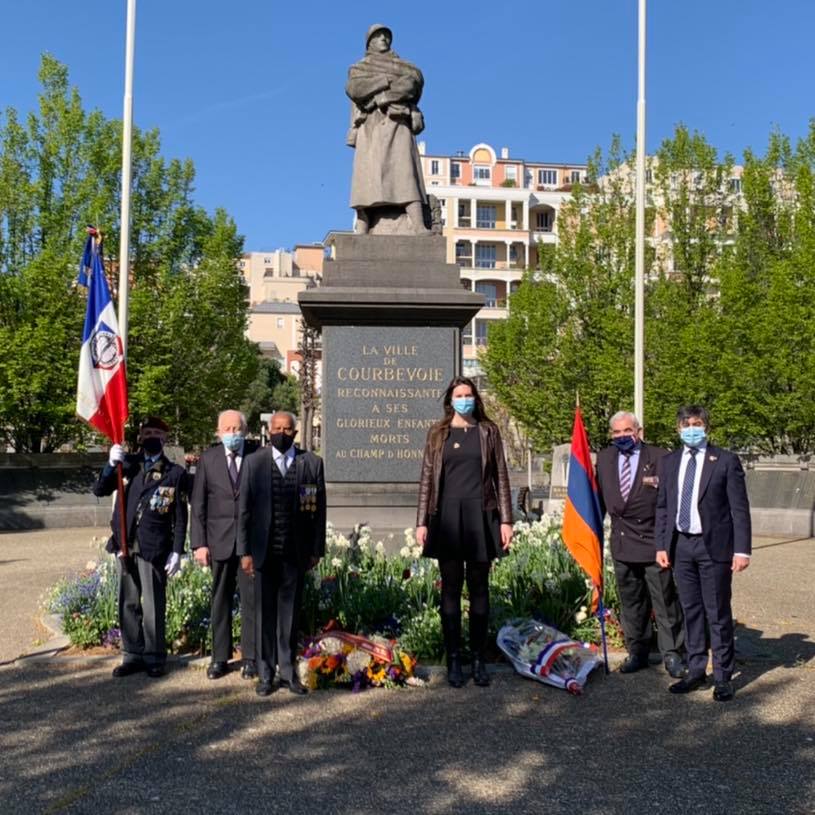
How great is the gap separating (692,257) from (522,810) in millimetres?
29405

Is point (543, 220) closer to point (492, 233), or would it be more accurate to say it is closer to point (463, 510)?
point (492, 233)

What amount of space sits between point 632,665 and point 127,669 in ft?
12.4

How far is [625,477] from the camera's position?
7754mm

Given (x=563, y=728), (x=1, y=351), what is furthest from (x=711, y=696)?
(x=1, y=351)

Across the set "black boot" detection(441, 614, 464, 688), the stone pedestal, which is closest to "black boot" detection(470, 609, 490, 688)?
"black boot" detection(441, 614, 464, 688)

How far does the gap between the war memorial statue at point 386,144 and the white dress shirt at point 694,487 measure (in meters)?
5.74

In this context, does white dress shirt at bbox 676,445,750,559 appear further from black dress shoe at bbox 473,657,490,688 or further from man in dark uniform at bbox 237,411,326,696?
man in dark uniform at bbox 237,411,326,696

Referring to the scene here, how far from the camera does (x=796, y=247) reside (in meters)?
27.1

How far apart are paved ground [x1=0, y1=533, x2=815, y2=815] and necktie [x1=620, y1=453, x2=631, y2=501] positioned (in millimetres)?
1399

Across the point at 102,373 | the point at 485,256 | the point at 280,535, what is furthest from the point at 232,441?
the point at 485,256

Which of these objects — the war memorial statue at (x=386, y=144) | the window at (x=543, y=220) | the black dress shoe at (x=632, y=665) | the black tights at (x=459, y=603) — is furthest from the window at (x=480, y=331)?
the black tights at (x=459, y=603)

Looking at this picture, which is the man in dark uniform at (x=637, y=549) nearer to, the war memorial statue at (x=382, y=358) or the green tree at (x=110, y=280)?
the war memorial statue at (x=382, y=358)

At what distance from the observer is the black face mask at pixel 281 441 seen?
6.97 m

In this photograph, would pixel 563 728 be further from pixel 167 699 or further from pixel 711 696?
pixel 167 699
